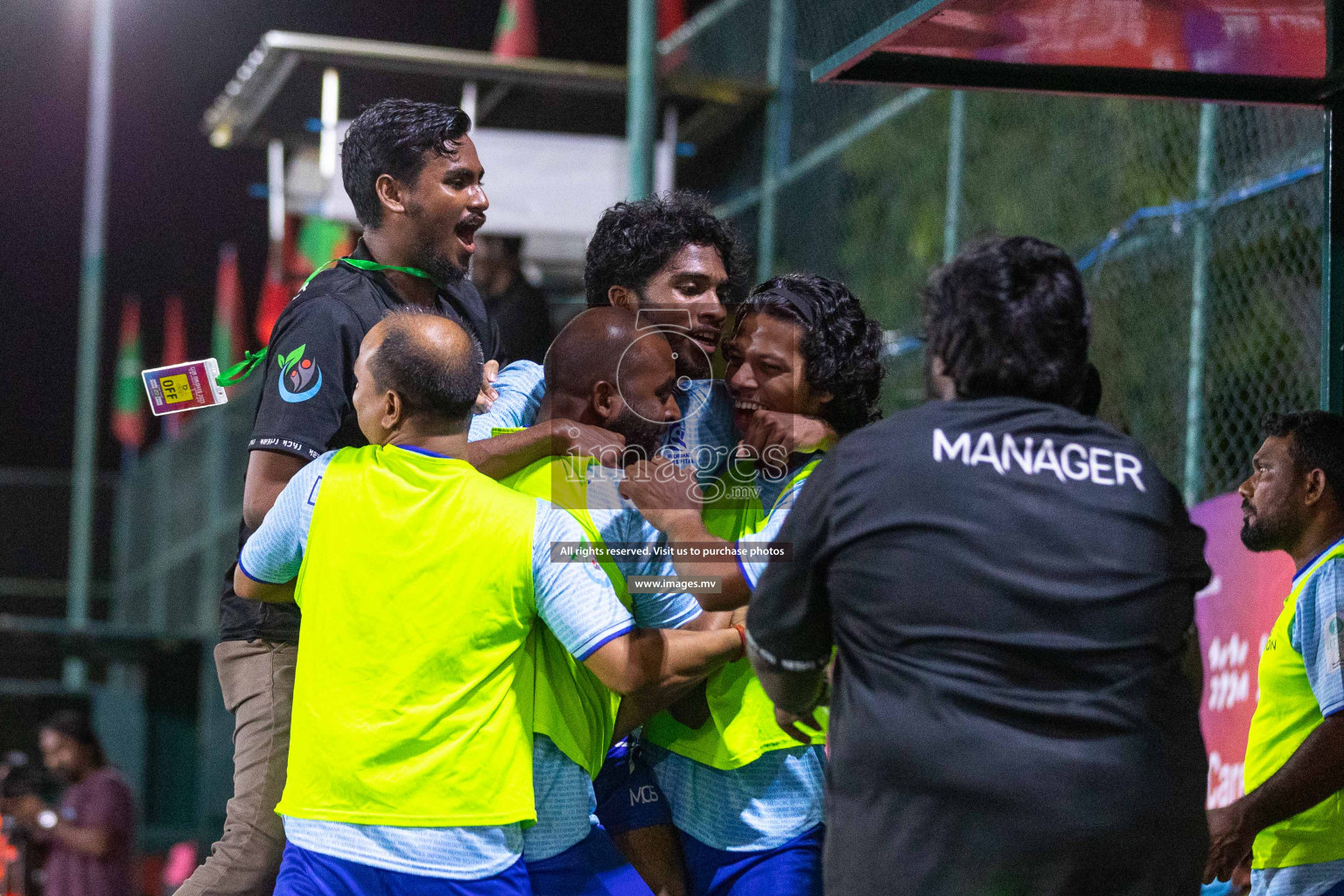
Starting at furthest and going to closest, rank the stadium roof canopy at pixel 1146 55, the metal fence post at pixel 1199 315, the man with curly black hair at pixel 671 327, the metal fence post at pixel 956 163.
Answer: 1. the metal fence post at pixel 956 163
2. the metal fence post at pixel 1199 315
3. the stadium roof canopy at pixel 1146 55
4. the man with curly black hair at pixel 671 327

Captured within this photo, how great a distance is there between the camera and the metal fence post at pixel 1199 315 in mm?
7359

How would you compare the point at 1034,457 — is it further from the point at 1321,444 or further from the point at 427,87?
the point at 427,87

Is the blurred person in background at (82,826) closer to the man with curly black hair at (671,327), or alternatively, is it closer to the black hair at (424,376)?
the man with curly black hair at (671,327)

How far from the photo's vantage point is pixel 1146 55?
4789mm

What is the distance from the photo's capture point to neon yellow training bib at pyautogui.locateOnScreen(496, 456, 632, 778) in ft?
10.8

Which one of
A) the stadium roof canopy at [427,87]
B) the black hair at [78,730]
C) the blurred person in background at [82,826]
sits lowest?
the blurred person in background at [82,826]

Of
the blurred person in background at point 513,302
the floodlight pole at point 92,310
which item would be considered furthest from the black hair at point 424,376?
the floodlight pole at point 92,310

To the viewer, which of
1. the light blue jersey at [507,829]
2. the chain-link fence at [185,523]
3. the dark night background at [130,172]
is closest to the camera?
the light blue jersey at [507,829]

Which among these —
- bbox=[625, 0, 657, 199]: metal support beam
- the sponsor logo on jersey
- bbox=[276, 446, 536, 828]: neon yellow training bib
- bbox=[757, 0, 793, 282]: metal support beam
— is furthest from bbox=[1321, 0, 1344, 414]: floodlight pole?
bbox=[757, 0, 793, 282]: metal support beam

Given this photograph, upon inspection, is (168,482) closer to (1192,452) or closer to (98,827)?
(98,827)

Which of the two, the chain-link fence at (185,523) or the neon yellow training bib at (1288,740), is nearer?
the neon yellow training bib at (1288,740)

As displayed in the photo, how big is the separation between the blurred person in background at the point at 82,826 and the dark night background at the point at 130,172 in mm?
8585

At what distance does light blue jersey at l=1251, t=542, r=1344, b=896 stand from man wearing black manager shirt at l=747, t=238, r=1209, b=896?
1581 mm

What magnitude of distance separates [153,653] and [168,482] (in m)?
6.60
